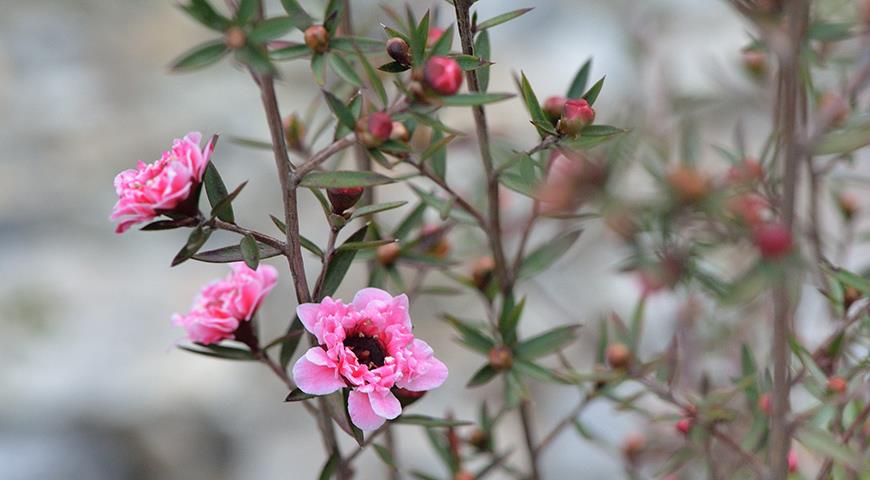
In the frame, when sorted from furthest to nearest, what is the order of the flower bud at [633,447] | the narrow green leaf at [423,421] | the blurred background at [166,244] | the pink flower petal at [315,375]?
1. the blurred background at [166,244]
2. the flower bud at [633,447]
3. the narrow green leaf at [423,421]
4. the pink flower petal at [315,375]

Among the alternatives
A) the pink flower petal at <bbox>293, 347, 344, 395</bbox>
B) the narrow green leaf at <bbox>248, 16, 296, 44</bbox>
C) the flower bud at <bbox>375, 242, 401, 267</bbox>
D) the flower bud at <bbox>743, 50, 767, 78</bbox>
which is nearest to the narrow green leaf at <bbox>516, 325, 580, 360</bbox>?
the flower bud at <bbox>375, 242, 401, 267</bbox>

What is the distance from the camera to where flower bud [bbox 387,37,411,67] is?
560mm

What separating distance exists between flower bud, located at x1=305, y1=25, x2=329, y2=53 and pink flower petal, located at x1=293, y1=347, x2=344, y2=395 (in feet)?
0.61

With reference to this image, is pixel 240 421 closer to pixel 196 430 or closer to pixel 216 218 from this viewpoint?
pixel 196 430

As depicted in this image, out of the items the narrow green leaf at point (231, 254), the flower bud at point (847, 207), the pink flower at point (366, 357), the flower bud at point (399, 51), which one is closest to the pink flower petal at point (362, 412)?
the pink flower at point (366, 357)

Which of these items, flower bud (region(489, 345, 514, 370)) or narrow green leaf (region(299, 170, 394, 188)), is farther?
flower bud (region(489, 345, 514, 370))

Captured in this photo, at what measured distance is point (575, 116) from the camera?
59cm

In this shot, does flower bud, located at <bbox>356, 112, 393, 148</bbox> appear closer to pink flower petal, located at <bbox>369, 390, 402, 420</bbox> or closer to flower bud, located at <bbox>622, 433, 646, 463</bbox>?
pink flower petal, located at <bbox>369, 390, 402, 420</bbox>

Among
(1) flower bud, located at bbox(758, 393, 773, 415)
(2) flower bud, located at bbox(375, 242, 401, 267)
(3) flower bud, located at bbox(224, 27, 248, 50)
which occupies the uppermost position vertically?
(3) flower bud, located at bbox(224, 27, 248, 50)

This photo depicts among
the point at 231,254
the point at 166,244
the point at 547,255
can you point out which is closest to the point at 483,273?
the point at 547,255

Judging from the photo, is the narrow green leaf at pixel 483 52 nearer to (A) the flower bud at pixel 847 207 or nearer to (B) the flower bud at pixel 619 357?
(B) the flower bud at pixel 619 357

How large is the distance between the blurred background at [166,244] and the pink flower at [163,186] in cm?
72

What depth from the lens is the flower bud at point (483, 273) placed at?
77cm

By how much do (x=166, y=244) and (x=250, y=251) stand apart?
1.87 m
